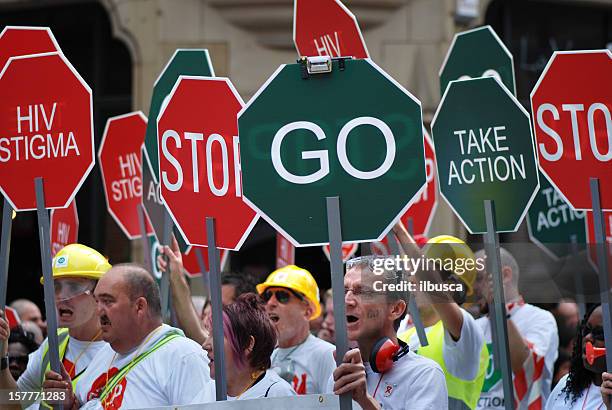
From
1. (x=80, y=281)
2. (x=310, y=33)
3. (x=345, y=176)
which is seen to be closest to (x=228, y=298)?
(x=80, y=281)

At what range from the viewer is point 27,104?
586cm

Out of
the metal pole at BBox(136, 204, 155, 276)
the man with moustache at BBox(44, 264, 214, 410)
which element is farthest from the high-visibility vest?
the metal pole at BBox(136, 204, 155, 276)

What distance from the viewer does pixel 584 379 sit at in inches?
229

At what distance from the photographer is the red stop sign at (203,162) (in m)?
5.45

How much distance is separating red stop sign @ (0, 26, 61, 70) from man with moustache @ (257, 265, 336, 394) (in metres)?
2.04

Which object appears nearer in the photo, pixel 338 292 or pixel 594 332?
pixel 338 292

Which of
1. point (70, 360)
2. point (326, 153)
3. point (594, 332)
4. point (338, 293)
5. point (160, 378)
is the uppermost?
point (326, 153)

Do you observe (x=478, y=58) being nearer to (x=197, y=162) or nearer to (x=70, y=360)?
(x=197, y=162)

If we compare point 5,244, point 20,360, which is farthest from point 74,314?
point 5,244

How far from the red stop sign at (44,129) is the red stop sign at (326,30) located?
4.52 feet

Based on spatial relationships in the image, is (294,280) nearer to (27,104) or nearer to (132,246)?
(27,104)

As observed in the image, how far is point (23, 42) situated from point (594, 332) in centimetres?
275

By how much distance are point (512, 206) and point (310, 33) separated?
60.4 inches

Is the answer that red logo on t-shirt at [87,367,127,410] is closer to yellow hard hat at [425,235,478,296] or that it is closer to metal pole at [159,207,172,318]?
metal pole at [159,207,172,318]
